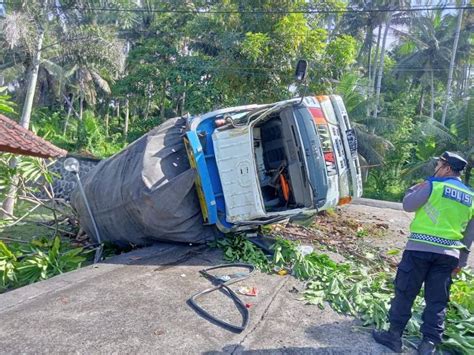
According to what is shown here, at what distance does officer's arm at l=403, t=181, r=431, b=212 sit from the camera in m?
3.81

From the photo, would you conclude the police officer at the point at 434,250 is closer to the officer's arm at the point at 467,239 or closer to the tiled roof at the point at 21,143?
the officer's arm at the point at 467,239

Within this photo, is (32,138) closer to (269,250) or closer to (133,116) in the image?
(269,250)

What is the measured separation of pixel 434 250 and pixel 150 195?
3402 mm

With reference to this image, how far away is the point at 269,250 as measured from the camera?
241 inches

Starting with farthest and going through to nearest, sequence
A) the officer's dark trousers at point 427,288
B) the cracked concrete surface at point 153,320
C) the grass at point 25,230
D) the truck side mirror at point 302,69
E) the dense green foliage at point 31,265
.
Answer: the grass at point 25,230 < the dense green foliage at point 31,265 < the truck side mirror at point 302,69 < the officer's dark trousers at point 427,288 < the cracked concrete surface at point 153,320

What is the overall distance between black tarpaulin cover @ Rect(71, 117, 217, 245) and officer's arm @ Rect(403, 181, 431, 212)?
2896 millimetres

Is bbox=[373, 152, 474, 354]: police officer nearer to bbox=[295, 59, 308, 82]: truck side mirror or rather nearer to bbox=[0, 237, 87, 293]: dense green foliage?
bbox=[295, 59, 308, 82]: truck side mirror

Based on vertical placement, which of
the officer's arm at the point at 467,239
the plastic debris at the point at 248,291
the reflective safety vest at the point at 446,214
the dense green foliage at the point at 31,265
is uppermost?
the reflective safety vest at the point at 446,214

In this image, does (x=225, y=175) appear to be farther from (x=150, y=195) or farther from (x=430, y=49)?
(x=430, y=49)

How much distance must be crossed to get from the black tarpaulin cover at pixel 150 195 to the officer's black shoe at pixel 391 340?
117 inches

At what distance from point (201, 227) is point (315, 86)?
23.0 feet

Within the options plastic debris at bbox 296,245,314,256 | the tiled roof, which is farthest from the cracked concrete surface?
the tiled roof

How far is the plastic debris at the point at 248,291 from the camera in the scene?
15.8 feet

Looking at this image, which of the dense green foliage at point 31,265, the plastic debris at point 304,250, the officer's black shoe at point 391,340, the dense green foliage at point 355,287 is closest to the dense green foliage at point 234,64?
the plastic debris at point 304,250
